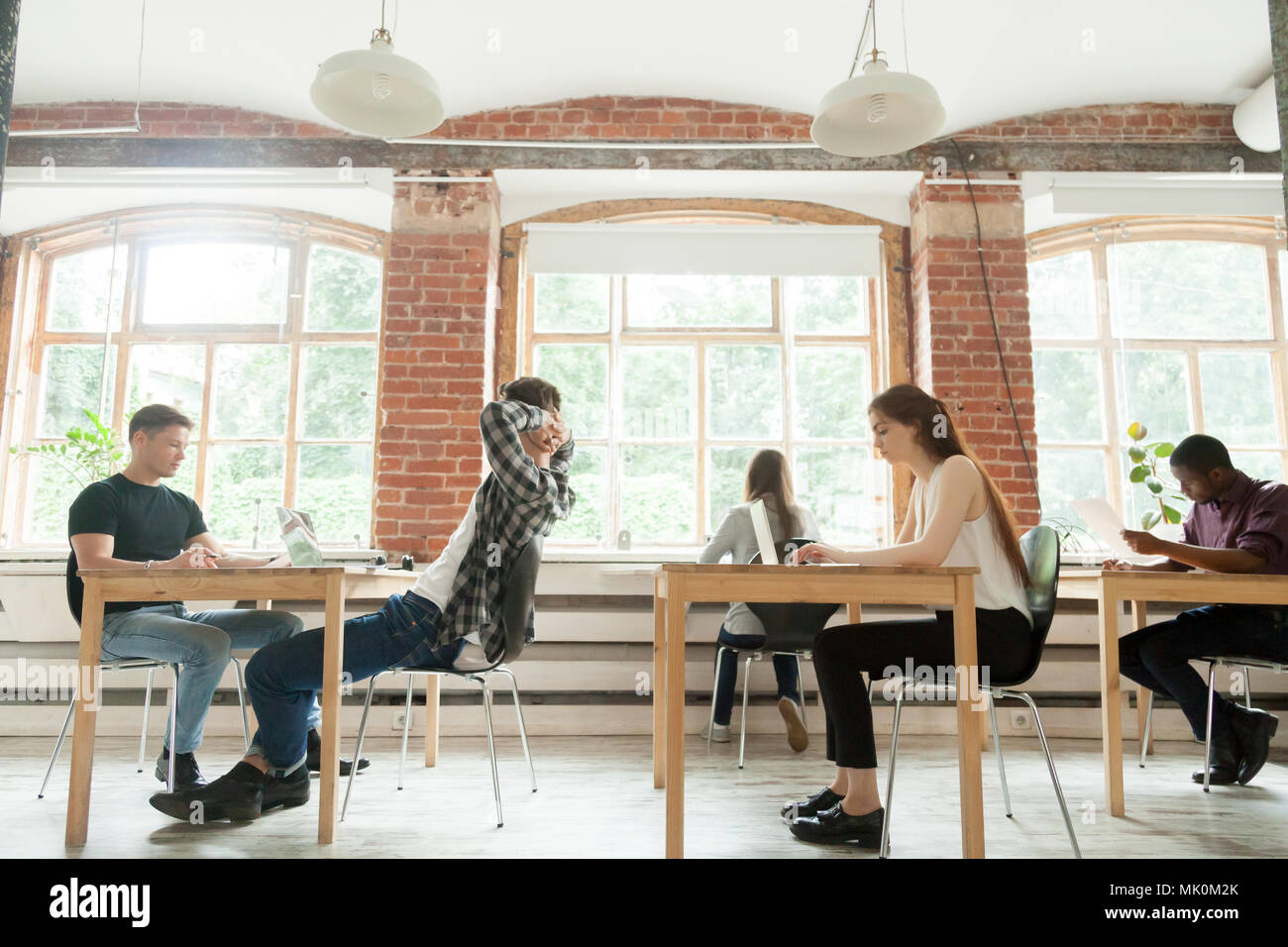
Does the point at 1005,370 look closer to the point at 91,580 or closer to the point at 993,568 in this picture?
the point at 993,568

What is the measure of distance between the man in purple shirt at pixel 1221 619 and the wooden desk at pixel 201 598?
236 cm

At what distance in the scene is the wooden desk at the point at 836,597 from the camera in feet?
6.52

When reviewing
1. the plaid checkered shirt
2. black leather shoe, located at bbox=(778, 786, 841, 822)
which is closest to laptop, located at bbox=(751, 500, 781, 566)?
the plaid checkered shirt

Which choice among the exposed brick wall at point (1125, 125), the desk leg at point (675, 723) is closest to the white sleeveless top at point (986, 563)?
the desk leg at point (675, 723)

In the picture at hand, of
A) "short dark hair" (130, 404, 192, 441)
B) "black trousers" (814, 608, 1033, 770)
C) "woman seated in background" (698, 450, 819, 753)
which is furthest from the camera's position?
"woman seated in background" (698, 450, 819, 753)

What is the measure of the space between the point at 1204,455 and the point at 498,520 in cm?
240

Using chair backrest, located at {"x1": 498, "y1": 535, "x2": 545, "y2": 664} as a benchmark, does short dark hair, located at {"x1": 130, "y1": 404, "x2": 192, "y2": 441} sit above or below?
above

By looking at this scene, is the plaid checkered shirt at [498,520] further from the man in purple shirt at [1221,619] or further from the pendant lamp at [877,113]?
the man in purple shirt at [1221,619]

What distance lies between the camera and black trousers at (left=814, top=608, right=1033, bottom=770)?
7.04ft

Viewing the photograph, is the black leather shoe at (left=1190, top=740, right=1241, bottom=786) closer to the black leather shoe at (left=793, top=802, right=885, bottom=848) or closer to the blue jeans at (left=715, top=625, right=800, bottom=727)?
the blue jeans at (left=715, top=625, right=800, bottom=727)

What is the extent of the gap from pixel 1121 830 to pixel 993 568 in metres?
0.83

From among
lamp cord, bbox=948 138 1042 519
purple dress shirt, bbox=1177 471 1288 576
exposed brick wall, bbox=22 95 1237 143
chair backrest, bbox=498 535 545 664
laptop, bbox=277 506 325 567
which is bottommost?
chair backrest, bbox=498 535 545 664

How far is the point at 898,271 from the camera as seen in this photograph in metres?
5.01

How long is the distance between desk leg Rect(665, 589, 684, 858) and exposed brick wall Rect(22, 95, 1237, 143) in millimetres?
3433
